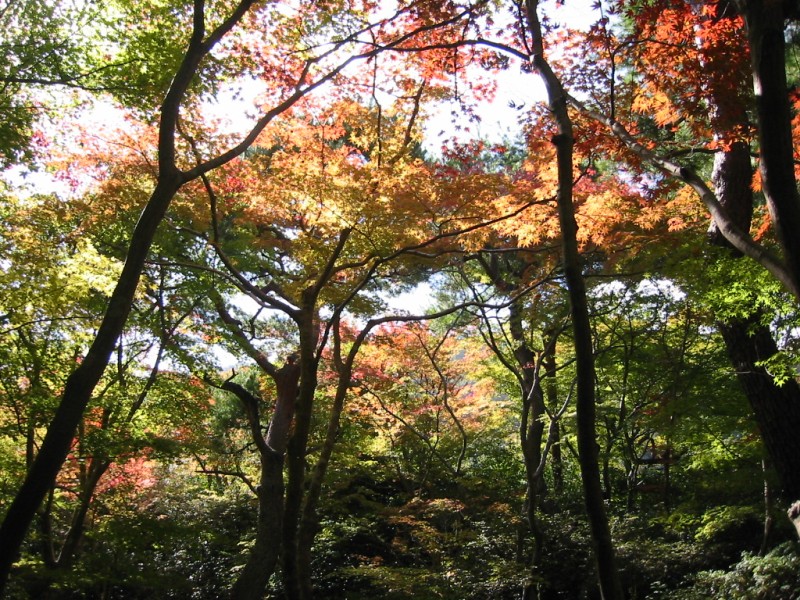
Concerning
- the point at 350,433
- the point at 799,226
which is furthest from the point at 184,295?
the point at 799,226

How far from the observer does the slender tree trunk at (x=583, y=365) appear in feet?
9.81

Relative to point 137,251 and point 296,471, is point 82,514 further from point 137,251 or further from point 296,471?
point 137,251

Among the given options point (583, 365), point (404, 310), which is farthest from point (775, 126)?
point (404, 310)

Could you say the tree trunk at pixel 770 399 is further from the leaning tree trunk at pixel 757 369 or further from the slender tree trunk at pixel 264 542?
the slender tree trunk at pixel 264 542

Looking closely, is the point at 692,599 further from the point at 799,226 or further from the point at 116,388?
the point at 116,388

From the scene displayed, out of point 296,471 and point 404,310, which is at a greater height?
point 404,310

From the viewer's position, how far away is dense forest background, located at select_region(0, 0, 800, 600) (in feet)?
13.3

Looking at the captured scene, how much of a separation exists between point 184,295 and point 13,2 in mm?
4419

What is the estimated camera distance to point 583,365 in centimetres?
317

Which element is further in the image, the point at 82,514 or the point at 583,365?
the point at 82,514

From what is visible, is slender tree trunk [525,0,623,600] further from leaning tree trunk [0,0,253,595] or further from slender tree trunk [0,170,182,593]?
slender tree trunk [0,170,182,593]

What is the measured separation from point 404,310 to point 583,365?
21.9 ft

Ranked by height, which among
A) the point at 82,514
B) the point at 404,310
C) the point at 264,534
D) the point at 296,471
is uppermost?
the point at 404,310

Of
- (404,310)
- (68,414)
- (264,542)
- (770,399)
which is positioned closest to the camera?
(68,414)
